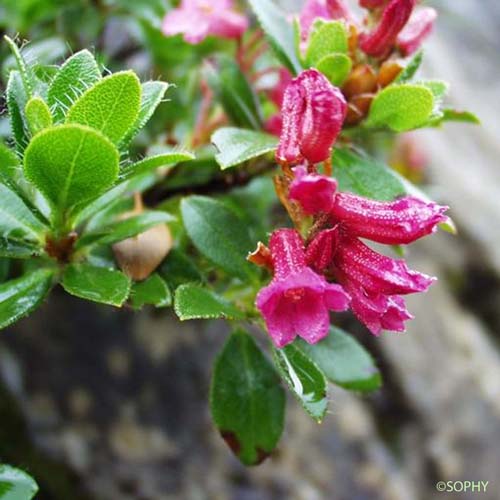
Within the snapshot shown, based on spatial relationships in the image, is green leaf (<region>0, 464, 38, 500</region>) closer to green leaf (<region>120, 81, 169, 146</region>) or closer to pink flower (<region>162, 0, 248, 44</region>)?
green leaf (<region>120, 81, 169, 146</region>)

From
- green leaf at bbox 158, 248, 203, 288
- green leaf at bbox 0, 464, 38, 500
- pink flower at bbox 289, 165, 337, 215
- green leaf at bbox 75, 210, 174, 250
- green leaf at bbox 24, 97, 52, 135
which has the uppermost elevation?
green leaf at bbox 24, 97, 52, 135

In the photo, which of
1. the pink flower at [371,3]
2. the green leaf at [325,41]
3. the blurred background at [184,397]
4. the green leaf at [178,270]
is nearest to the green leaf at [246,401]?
the green leaf at [178,270]

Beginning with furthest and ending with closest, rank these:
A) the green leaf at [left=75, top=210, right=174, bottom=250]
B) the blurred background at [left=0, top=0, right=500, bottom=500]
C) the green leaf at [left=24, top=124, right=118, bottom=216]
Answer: the blurred background at [left=0, top=0, right=500, bottom=500] → the green leaf at [left=75, top=210, right=174, bottom=250] → the green leaf at [left=24, top=124, right=118, bottom=216]

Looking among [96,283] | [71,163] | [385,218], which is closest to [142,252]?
[96,283]

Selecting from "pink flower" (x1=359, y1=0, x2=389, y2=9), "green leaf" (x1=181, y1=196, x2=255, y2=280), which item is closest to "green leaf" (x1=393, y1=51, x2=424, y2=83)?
"pink flower" (x1=359, y1=0, x2=389, y2=9)

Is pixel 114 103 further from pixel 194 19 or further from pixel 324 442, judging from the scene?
pixel 324 442

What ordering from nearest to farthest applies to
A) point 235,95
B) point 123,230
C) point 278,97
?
point 123,230 → point 235,95 → point 278,97

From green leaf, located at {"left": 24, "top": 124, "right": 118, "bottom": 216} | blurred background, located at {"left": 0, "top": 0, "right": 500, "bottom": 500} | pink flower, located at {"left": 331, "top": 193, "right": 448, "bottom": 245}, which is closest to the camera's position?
green leaf, located at {"left": 24, "top": 124, "right": 118, "bottom": 216}

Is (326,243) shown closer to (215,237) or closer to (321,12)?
(215,237)
